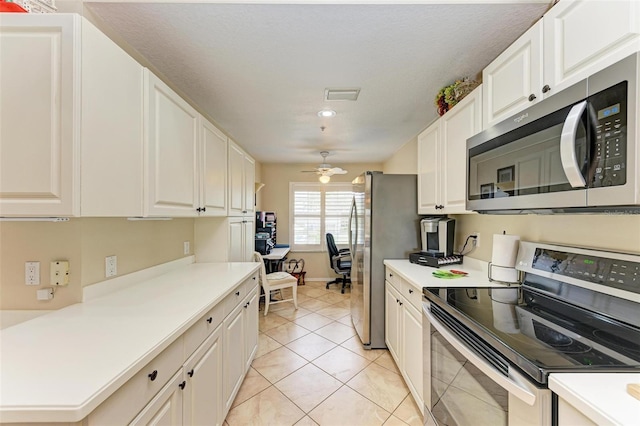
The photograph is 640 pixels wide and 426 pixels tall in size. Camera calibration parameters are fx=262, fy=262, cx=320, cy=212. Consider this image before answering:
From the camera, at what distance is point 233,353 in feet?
5.94

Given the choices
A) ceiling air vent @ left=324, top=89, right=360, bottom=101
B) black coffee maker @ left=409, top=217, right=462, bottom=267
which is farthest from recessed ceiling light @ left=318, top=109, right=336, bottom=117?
black coffee maker @ left=409, top=217, right=462, bottom=267

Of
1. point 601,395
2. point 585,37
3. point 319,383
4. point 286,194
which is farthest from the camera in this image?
point 286,194

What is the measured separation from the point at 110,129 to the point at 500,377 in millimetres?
1827

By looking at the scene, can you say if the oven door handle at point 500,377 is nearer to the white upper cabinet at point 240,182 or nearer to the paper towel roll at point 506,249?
the paper towel roll at point 506,249

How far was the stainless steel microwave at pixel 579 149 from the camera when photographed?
80 cm

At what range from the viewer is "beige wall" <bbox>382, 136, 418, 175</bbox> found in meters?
3.71

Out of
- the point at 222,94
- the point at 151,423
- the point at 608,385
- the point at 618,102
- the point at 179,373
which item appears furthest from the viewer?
the point at 222,94

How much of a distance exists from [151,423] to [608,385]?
143 cm

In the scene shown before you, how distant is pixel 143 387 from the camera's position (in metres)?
0.89

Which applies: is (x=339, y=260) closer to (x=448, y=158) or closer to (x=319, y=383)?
(x=319, y=383)

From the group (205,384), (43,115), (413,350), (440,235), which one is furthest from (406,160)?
(43,115)

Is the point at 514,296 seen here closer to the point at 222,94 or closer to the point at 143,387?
the point at 143,387

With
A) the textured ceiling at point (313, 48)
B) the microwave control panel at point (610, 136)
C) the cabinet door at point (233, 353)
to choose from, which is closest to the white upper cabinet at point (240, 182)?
the textured ceiling at point (313, 48)

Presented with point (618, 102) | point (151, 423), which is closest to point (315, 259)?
point (151, 423)
